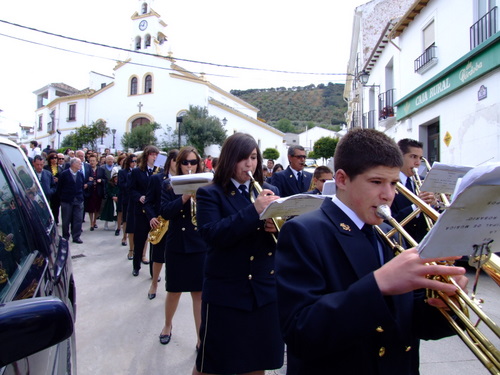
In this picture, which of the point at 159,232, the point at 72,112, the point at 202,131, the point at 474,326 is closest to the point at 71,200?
the point at 159,232

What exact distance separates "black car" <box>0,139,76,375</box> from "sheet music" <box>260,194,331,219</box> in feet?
3.57

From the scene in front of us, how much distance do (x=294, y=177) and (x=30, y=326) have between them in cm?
518

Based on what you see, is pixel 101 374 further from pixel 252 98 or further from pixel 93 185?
pixel 252 98

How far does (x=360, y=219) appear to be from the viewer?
142cm

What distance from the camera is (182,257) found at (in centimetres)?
361

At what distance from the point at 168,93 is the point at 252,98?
90122 millimetres

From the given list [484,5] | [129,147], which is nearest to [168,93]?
[129,147]

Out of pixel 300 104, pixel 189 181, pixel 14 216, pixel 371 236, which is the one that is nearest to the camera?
pixel 371 236

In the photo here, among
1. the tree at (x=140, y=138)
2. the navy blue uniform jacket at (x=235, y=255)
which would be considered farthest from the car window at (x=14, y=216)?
the tree at (x=140, y=138)

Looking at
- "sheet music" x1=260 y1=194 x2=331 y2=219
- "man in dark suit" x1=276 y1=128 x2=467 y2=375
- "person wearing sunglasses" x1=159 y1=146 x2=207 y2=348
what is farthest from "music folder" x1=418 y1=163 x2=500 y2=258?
"person wearing sunglasses" x1=159 y1=146 x2=207 y2=348

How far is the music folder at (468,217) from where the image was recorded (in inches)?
39.4

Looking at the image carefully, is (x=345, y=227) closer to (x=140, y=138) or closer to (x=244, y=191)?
(x=244, y=191)

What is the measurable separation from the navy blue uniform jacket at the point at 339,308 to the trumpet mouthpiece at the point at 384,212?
4.3 inches

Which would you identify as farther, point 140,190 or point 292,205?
point 140,190
